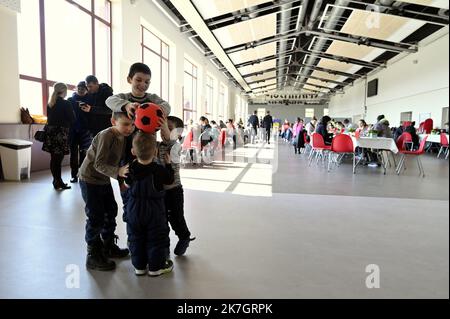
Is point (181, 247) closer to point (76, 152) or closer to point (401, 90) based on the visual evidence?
point (76, 152)

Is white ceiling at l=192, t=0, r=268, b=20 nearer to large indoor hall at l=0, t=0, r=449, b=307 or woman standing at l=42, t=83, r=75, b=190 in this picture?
large indoor hall at l=0, t=0, r=449, b=307

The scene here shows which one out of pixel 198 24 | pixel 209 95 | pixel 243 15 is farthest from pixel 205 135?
pixel 209 95

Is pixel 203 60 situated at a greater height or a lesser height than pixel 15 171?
greater

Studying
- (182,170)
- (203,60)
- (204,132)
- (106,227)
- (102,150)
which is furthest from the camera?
(203,60)

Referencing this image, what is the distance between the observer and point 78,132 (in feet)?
13.3

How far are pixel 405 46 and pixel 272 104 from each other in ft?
70.3

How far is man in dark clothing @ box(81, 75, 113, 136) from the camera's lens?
10.0 ft

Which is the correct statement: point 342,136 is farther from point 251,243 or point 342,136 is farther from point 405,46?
point 405,46

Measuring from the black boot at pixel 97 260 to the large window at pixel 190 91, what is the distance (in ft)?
34.8

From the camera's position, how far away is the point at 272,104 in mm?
33094

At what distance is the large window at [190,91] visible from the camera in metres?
12.5

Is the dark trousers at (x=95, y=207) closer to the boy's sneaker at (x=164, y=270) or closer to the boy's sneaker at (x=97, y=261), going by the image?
the boy's sneaker at (x=97, y=261)

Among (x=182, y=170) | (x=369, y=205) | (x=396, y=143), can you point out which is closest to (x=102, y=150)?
(x=369, y=205)

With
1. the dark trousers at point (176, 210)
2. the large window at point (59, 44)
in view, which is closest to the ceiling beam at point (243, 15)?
the large window at point (59, 44)
